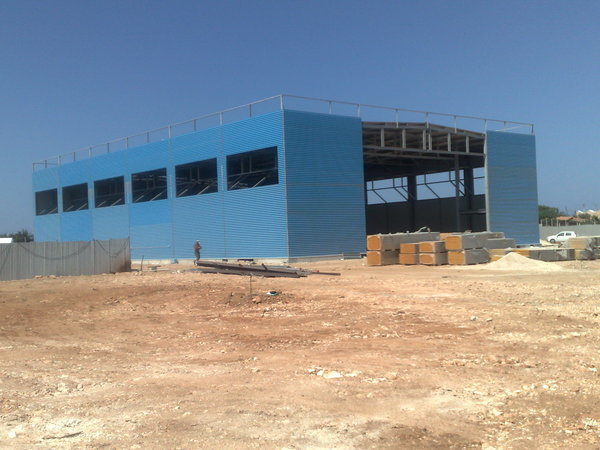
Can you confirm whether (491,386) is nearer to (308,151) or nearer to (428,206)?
(308,151)

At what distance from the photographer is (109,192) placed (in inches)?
2074

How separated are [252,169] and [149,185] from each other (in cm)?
1213

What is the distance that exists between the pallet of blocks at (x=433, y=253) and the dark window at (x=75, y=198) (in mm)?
35954

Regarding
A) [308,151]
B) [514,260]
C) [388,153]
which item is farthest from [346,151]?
[514,260]

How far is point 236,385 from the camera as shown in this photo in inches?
301

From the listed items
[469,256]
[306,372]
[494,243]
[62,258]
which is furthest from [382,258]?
[306,372]

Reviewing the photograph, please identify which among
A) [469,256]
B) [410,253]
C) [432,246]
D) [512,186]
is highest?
[512,186]

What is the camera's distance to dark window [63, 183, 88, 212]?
183ft

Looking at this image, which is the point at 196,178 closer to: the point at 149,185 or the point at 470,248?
the point at 149,185

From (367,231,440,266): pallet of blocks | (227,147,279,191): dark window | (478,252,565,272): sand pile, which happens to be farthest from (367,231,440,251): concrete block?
(227,147,279,191): dark window

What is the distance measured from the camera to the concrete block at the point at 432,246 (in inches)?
1227

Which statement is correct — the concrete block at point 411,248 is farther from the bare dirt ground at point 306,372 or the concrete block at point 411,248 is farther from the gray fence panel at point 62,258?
the bare dirt ground at point 306,372

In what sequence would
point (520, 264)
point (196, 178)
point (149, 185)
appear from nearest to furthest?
point (520, 264)
point (196, 178)
point (149, 185)

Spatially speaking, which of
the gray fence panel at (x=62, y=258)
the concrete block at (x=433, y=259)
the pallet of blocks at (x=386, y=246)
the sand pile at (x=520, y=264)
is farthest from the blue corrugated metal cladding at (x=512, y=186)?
the gray fence panel at (x=62, y=258)
